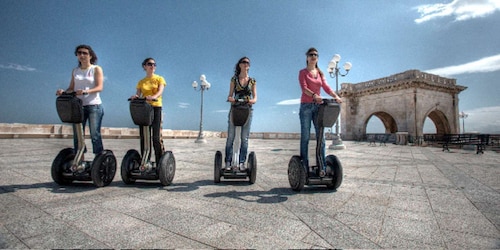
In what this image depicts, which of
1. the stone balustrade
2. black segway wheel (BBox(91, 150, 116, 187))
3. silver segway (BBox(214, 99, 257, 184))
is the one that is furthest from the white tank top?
the stone balustrade

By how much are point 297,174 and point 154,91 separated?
8.31 ft

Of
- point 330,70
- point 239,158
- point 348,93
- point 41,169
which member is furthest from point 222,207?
point 348,93

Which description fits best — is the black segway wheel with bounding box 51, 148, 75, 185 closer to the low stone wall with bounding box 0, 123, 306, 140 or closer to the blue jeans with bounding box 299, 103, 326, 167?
the blue jeans with bounding box 299, 103, 326, 167

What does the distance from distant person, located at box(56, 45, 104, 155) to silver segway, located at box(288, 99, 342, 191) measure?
Answer: 2.86 meters

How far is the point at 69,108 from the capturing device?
312cm

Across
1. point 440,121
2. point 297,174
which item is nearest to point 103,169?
point 297,174

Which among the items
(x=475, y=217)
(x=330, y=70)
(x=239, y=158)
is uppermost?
(x=330, y=70)

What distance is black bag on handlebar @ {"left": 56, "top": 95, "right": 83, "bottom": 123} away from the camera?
3.10 metres

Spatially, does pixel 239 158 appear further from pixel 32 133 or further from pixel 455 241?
pixel 32 133

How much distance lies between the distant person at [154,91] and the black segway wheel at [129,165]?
272 millimetres

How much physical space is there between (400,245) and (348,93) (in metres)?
27.7

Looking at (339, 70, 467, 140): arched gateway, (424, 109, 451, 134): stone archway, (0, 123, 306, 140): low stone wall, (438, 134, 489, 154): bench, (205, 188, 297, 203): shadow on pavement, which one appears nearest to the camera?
(205, 188, 297, 203): shadow on pavement

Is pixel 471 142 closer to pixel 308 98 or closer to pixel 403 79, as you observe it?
pixel 403 79

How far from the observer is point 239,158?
397 cm
